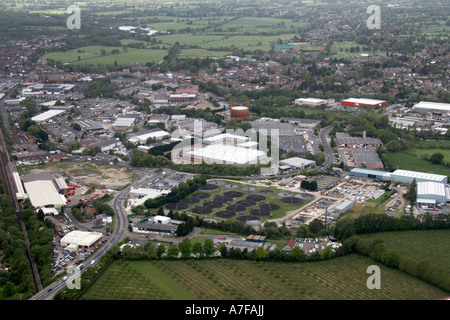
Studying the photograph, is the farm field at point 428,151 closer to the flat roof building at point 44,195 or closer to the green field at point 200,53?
the flat roof building at point 44,195

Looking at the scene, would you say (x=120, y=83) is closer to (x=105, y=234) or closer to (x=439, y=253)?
(x=105, y=234)

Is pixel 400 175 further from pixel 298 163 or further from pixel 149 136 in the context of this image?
pixel 149 136

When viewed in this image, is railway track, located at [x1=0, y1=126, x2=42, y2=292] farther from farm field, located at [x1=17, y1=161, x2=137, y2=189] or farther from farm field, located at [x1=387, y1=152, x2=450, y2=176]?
farm field, located at [x1=387, y1=152, x2=450, y2=176]

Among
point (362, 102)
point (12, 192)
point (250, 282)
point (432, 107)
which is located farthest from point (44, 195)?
point (432, 107)

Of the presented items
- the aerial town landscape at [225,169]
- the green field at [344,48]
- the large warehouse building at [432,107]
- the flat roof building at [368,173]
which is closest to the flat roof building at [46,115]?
the aerial town landscape at [225,169]

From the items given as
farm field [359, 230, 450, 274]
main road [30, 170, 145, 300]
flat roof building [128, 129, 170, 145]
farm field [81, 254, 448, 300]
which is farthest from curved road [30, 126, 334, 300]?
farm field [359, 230, 450, 274]
